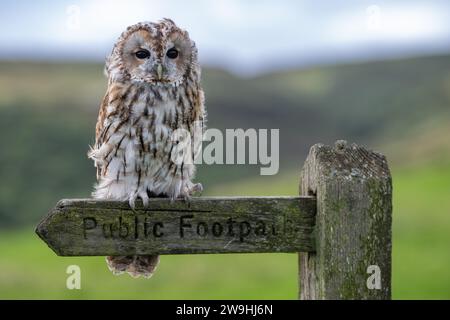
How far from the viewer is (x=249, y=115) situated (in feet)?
180

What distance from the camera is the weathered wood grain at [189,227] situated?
3.04 m

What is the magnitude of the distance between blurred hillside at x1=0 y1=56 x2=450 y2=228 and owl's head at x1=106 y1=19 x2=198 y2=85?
23.6 m

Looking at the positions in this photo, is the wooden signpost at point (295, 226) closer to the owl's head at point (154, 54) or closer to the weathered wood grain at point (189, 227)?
the weathered wood grain at point (189, 227)

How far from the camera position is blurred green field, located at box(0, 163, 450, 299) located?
48.2 feet

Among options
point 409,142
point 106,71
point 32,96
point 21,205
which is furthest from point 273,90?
point 106,71

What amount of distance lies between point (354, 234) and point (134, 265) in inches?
49.9

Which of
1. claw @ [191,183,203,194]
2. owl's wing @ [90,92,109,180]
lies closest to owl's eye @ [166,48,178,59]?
owl's wing @ [90,92,109,180]

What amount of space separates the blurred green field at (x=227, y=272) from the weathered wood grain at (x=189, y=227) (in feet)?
31.9

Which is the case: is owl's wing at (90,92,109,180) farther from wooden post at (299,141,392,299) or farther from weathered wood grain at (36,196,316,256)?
wooden post at (299,141,392,299)

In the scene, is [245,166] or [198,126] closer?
[198,126]

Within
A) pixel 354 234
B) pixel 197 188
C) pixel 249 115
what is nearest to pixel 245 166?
pixel 249 115

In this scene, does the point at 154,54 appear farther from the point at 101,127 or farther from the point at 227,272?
the point at 227,272

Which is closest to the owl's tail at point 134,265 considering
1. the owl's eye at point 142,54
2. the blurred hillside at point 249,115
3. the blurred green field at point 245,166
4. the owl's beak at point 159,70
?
the owl's beak at point 159,70
